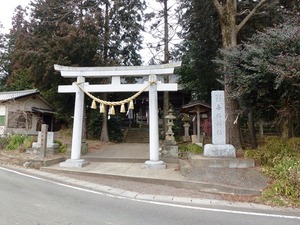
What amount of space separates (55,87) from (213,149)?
1403 cm

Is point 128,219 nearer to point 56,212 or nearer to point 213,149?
point 56,212

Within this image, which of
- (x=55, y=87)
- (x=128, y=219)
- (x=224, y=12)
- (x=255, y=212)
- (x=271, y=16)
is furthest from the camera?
(x=55, y=87)

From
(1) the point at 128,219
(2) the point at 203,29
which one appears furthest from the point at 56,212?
(2) the point at 203,29

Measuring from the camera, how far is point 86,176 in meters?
8.39

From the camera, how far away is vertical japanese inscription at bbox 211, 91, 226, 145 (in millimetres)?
8125

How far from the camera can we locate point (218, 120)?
8.23m

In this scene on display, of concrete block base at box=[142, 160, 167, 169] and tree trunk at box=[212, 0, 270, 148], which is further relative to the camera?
tree trunk at box=[212, 0, 270, 148]

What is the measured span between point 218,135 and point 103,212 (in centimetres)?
472

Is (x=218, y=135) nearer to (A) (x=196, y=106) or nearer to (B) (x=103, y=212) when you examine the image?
(B) (x=103, y=212)

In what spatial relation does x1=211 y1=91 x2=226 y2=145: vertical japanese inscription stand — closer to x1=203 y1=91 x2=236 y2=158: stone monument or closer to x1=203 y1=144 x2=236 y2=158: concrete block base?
x1=203 y1=91 x2=236 y2=158: stone monument

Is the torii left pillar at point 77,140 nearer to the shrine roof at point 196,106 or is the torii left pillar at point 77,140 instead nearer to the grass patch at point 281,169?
the grass patch at point 281,169

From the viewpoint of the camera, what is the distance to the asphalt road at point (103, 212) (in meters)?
4.36

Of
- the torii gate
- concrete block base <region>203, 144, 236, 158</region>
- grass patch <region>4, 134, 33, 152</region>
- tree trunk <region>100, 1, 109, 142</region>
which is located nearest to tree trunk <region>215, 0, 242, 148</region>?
the torii gate

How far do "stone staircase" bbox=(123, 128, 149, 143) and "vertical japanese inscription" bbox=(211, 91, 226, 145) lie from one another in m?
12.2
